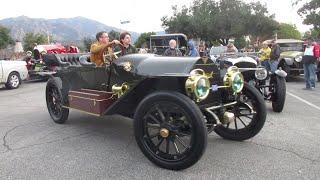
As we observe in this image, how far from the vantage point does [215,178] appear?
14.1 ft

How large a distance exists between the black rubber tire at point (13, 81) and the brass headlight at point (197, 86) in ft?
36.8

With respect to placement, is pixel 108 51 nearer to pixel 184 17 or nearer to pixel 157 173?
pixel 157 173

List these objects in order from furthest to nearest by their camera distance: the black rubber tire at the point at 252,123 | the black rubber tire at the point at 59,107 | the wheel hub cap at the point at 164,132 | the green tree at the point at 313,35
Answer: the green tree at the point at 313,35 < the black rubber tire at the point at 59,107 < the black rubber tire at the point at 252,123 < the wheel hub cap at the point at 164,132

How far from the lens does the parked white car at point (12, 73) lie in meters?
14.2

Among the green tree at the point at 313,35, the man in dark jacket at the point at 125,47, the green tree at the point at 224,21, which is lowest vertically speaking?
the man in dark jacket at the point at 125,47

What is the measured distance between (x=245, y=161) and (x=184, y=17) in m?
43.0

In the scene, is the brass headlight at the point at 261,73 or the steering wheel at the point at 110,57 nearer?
the steering wheel at the point at 110,57

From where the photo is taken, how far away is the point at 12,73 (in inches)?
575

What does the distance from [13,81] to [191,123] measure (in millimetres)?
11572

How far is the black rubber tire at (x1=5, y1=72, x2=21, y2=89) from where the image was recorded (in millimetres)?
14391

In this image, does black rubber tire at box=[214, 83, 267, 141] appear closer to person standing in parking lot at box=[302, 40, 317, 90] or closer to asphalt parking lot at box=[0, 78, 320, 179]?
asphalt parking lot at box=[0, 78, 320, 179]

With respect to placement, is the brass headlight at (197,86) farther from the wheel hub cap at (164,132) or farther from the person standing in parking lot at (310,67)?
the person standing in parking lot at (310,67)

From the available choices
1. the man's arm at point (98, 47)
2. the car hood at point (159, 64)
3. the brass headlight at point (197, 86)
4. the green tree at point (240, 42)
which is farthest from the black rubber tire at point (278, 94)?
the green tree at point (240, 42)

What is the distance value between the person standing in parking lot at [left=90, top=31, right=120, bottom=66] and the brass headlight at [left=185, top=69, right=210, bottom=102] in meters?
1.87
